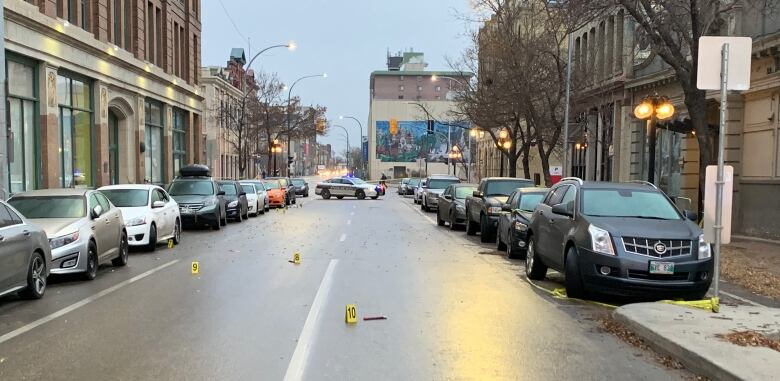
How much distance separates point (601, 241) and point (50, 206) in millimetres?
8830

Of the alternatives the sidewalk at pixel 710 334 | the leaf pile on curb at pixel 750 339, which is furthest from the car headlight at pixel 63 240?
the leaf pile on curb at pixel 750 339

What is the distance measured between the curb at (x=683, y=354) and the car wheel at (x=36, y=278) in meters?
7.50

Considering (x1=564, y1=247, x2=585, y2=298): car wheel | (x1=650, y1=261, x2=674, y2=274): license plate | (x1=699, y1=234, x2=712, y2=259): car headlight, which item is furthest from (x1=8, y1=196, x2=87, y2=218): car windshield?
(x1=699, y1=234, x2=712, y2=259): car headlight

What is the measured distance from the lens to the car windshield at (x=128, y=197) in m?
15.4

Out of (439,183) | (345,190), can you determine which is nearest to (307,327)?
(439,183)

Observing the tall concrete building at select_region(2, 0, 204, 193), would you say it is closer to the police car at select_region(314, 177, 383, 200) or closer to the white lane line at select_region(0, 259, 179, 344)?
the white lane line at select_region(0, 259, 179, 344)

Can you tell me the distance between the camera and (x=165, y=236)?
15.9 meters

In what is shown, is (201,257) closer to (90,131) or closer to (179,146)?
(90,131)

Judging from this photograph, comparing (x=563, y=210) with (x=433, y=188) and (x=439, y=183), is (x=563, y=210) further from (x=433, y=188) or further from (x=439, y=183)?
(x=439, y=183)

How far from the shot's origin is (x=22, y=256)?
27.3ft

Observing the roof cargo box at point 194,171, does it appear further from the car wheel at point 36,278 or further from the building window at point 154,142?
the car wheel at point 36,278

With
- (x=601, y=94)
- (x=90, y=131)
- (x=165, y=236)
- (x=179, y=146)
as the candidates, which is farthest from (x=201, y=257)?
(x=179, y=146)

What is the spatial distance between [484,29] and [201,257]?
19942mm

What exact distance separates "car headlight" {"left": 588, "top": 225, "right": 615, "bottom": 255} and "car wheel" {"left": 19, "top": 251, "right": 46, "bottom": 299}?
7.39 meters
